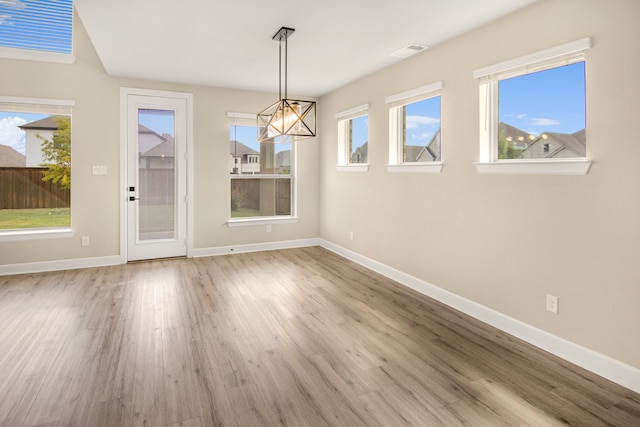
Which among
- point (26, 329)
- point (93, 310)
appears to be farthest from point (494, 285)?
point (26, 329)

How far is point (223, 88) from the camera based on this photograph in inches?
224

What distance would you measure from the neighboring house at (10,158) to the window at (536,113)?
5390 millimetres

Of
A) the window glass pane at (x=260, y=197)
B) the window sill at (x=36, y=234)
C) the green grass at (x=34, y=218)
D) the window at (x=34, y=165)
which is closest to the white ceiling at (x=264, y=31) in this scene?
the window at (x=34, y=165)

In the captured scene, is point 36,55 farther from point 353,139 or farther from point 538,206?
point 538,206

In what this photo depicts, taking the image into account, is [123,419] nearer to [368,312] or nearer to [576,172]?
[368,312]

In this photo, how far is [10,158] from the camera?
15.4 feet

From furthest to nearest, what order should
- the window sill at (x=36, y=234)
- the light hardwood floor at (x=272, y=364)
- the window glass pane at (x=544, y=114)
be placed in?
the window sill at (x=36, y=234) < the window glass pane at (x=544, y=114) < the light hardwood floor at (x=272, y=364)

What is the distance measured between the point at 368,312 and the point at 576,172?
2.00 metres

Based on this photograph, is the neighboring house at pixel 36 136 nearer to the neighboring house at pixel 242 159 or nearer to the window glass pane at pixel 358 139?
the neighboring house at pixel 242 159

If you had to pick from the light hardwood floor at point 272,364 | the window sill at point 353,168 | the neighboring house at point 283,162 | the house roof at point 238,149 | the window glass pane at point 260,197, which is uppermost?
the house roof at point 238,149

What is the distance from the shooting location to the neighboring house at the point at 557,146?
263cm

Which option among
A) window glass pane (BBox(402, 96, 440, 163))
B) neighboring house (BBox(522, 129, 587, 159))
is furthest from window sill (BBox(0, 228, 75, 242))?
neighboring house (BBox(522, 129, 587, 159))

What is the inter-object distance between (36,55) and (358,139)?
13.9 feet

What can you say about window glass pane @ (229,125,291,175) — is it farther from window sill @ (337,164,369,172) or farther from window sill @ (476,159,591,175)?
window sill @ (476,159,591,175)
